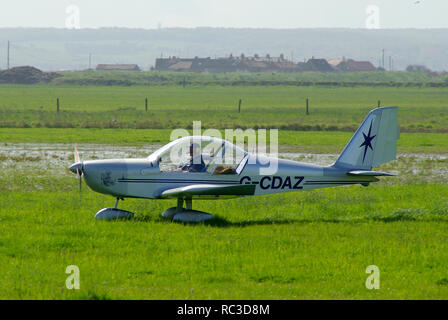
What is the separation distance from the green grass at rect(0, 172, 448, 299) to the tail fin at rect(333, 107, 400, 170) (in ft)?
→ 3.58

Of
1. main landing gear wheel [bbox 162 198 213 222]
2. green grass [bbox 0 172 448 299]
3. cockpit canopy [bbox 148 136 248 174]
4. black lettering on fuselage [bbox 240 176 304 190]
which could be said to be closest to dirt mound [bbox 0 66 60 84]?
green grass [bbox 0 172 448 299]

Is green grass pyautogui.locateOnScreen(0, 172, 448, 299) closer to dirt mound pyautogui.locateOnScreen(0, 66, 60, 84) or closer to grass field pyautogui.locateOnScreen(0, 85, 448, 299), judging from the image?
grass field pyautogui.locateOnScreen(0, 85, 448, 299)

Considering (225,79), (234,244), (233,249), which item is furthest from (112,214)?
(225,79)

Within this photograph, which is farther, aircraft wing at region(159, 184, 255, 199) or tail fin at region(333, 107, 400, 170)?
tail fin at region(333, 107, 400, 170)

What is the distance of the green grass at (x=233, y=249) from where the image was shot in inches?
344

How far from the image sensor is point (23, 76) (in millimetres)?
122125

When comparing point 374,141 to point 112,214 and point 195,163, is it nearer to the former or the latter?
point 195,163

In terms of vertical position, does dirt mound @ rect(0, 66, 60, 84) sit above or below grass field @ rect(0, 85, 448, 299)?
above

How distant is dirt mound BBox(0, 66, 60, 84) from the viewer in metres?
121

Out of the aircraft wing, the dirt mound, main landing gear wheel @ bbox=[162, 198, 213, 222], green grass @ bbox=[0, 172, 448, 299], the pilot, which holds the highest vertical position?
the dirt mound

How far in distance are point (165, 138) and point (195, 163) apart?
1958cm

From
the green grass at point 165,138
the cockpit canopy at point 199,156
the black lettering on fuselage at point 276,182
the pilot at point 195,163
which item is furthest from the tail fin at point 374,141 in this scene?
the green grass at point 165,138

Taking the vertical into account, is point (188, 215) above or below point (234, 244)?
above

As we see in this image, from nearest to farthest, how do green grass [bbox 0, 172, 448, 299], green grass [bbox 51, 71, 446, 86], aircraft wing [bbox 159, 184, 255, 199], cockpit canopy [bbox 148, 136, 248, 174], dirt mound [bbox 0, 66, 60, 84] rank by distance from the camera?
green grass [bbox 0, 172, 448, 299]
aircraft wing [bbox 159, 184, 255, 199]
cockpit canopy [bbox 148, 136, 248, 174]
dirt mound [bbox 0, 66, 60, 84]
green grass [bbox 51, 71, 446, 86]
